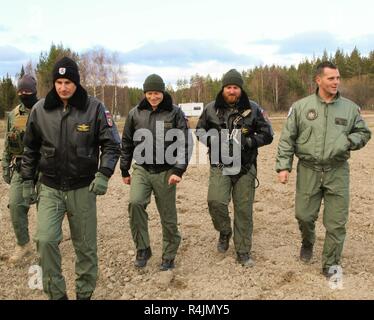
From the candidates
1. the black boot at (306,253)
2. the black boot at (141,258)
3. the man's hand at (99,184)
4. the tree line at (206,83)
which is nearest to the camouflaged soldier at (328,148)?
the black boot at (306,253)

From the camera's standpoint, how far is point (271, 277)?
499 centimetres

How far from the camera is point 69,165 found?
13.8 feet

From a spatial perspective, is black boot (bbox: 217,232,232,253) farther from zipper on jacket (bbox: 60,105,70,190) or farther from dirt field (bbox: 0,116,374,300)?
zipper on jacket (bbox: 60,105,70,190)

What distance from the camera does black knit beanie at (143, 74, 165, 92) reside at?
522cm

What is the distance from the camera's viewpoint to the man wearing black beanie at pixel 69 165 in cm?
411

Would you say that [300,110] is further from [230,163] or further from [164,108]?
[164,108]

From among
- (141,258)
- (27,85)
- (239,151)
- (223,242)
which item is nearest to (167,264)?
(141,258)

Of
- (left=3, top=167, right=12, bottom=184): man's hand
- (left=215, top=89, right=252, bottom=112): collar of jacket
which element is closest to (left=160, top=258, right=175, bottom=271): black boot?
(left=215, top=89, right=252, bottom=112): collar of jacket

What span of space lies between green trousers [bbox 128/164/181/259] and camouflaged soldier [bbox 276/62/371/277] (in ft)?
4.11

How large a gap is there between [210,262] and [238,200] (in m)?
0.78

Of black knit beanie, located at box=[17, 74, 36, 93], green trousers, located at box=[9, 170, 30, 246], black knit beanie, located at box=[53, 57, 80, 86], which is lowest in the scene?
green trousers, located at box=[9, 170, 30, 246]

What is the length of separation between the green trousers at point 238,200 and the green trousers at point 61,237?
1.62 metres

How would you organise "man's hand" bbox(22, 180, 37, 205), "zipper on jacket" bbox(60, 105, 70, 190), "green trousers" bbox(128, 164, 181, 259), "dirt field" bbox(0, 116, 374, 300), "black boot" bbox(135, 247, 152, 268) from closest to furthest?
"zipper on jacket" bbox(60, 105, 70, 190), "man's hand" bbox(22, 180, 37, 205), "dirt field" bbox(0, 116, 374, 300), "green trousers" bbox(128, 164, 181, 259), "black boot" bbox(135, 247, 152, 268)

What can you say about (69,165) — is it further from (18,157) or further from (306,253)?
(306,253)
